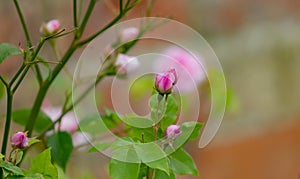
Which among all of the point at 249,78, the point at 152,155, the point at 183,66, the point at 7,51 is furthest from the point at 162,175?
the point at 249,78

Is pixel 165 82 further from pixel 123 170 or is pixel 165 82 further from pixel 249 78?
pixel 249 78

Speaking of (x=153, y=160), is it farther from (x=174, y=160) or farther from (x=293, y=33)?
(x=293, y=33)

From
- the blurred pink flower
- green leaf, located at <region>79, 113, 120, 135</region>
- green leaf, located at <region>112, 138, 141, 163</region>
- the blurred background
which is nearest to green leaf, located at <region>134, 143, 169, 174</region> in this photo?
green leaf, located at <region>112, 138, 141, 163</region>

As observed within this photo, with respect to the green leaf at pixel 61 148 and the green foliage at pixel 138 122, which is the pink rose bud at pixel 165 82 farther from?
the green leaf at pixel 61 148

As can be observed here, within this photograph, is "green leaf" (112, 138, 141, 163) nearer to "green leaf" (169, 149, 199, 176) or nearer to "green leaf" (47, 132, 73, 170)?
"green leaf" (169, 149, 199, 176)

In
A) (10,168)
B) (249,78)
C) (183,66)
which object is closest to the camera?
(10,168)

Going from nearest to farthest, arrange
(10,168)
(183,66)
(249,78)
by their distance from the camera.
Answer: (10,168)
(183,66)
(249,78)
